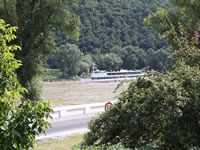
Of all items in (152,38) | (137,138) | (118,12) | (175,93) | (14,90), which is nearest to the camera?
(14,90)

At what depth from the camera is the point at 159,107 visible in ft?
19.0

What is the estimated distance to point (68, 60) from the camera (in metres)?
96.8

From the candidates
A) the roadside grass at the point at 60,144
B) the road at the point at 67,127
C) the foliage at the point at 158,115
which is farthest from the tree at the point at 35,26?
the foliage at the point at 158,115

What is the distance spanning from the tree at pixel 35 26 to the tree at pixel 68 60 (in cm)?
7733

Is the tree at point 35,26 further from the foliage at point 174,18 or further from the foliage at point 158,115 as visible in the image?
the foliage at point 158,115

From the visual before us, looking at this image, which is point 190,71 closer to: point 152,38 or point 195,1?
point 195,1

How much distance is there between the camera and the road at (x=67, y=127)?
1117 centimetres

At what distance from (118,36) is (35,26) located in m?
148

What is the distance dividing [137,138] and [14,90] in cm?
328

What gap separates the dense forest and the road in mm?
100479

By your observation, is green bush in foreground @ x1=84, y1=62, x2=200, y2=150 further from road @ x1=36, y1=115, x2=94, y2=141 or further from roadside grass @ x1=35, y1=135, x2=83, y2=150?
road @ x1=36, y1=115, x2=94, y2=141

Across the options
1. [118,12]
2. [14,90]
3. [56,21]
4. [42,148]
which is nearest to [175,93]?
[14,90]

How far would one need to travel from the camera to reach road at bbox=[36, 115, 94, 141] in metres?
11.2

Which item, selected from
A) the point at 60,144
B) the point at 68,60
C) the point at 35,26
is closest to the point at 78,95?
the point at 35,26
